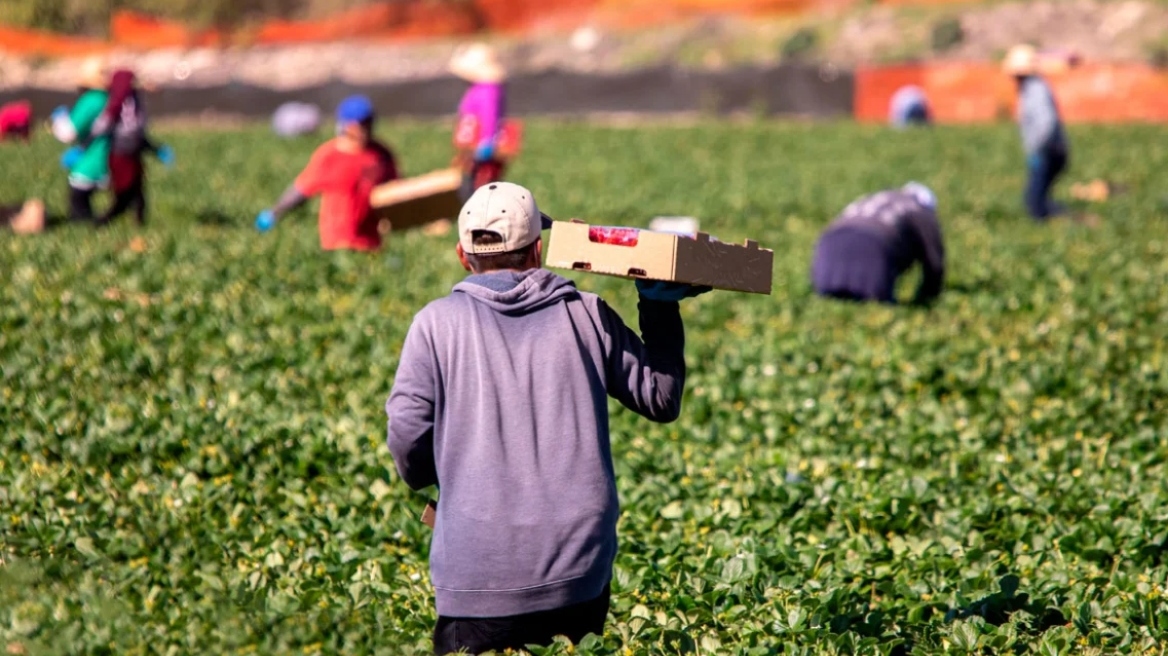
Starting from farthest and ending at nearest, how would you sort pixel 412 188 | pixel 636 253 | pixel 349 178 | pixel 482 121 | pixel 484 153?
pixel 482 121
pixel 484 153
pixel 412 188
pixel 349 178
pixel 636 253

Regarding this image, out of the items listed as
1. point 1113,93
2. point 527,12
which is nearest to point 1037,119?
point 1113,93

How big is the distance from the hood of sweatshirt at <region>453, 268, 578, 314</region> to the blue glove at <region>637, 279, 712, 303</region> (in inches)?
7.9

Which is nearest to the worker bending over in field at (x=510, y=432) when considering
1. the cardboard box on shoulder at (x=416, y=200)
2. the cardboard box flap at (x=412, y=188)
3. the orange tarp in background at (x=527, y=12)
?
the cardboard box flap at (x=412, y=188)

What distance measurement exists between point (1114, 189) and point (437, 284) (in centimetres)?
1172

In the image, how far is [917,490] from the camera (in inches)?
242

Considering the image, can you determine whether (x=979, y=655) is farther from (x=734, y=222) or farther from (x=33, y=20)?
(x=33, y=20)

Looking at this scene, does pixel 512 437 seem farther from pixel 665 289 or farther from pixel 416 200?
pixel 416 200

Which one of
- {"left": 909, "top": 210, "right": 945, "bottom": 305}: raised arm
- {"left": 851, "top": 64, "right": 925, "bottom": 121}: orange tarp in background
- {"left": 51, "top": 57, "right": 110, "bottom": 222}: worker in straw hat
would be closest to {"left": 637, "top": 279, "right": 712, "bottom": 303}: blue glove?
{"left": 909, "top": 210, "right": 945, "bottom": 305}: raised arm

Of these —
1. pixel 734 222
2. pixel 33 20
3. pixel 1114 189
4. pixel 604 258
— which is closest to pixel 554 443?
pixel 604 258

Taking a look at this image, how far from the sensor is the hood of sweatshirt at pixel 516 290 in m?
3.66

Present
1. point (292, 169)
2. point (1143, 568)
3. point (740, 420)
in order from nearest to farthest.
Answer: point (1143, 568) → point (740, 420) → point (292, 169)

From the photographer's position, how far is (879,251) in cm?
1041

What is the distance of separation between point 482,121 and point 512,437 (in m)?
10.7

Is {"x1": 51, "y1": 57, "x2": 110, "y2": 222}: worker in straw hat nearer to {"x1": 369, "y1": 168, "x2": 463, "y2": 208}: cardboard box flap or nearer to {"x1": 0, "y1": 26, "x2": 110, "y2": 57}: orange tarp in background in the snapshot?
{"x1": 369, "y1": 168, "x2": 463, "y2": 208}: cardboard box flap
